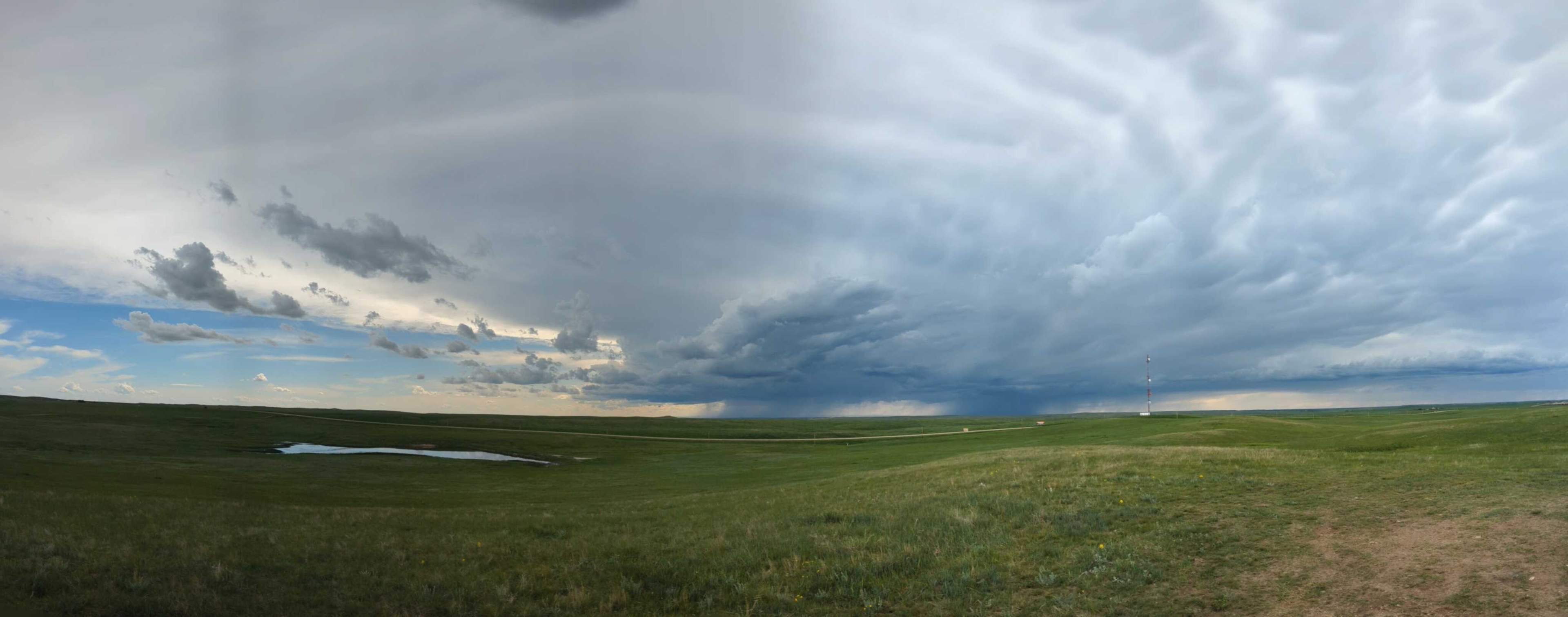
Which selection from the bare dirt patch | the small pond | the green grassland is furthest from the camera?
the small pond

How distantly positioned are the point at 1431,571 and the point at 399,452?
8441 cm

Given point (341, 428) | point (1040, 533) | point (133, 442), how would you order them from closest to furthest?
point (1040, 533)
point (133, 442)
point (341, 428)

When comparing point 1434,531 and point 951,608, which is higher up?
point 1434,531

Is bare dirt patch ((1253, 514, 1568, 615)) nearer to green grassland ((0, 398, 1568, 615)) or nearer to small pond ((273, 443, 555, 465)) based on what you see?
green grassland ((0, 398, 1568, 615))

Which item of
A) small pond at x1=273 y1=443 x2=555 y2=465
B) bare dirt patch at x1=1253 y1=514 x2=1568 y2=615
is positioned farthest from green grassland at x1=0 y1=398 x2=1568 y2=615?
small pond at x1=273 y1=443 x2=555 y2=465

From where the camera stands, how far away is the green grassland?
11.9 m

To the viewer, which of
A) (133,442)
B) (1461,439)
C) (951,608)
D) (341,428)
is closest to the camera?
(951,608)

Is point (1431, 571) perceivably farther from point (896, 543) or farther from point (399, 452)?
point (399, 452)

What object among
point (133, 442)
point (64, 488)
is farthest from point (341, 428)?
point (64, 488)

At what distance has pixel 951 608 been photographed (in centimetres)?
1219

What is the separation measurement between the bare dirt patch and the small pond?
65.6 metres

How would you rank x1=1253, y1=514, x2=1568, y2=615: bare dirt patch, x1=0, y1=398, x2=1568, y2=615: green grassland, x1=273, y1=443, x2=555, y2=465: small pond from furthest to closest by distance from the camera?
x1=273, y1=443, x2=555, y2=465: small pond < x1=0, y1=398, x2=1568, y2=615: green grassland < x1=1253, y1=514, x2=1568, y2=615: bare dirt patch

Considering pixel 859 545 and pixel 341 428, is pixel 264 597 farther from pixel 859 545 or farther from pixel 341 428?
pixel 341 428

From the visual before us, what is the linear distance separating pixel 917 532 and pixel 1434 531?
10230 millimetres
